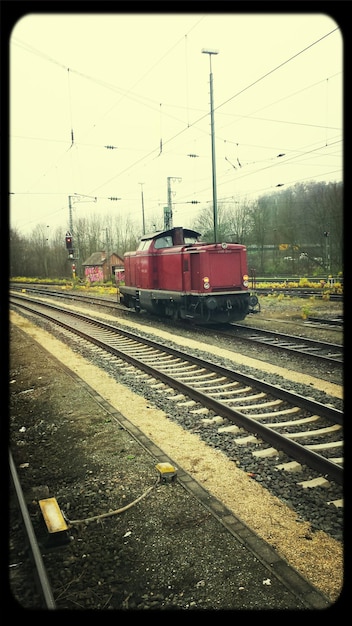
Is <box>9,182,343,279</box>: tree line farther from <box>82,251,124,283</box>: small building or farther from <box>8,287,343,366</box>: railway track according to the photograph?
<box>8,287,343,366</box>: railway track

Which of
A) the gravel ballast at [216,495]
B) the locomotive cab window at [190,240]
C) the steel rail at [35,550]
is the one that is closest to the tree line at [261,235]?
the locomotive cab window at [190,240]

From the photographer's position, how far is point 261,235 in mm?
34938

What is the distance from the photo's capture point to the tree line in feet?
85.5

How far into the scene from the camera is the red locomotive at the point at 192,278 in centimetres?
1364

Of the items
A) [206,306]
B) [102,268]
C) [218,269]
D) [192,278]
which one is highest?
[102,268]

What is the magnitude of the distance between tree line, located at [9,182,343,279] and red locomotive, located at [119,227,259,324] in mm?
2984

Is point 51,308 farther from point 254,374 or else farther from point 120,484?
point 120,484

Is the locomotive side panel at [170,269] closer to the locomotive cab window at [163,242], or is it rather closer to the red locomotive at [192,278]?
the red locomotive at [192,278]

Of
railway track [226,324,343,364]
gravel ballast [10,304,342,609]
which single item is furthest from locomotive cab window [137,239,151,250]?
gravel ballast [10,304,342,609]

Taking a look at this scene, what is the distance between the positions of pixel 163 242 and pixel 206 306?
375 centimetres

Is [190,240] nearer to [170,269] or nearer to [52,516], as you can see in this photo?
[170,269]

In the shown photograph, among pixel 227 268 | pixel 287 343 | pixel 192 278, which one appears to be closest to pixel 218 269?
pixel 227 268

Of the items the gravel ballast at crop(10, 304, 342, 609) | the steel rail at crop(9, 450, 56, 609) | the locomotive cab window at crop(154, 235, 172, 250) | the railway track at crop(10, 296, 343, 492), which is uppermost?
the locomotive cab window at crop(154, 235, 172, 250)

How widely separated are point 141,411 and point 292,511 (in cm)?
338
